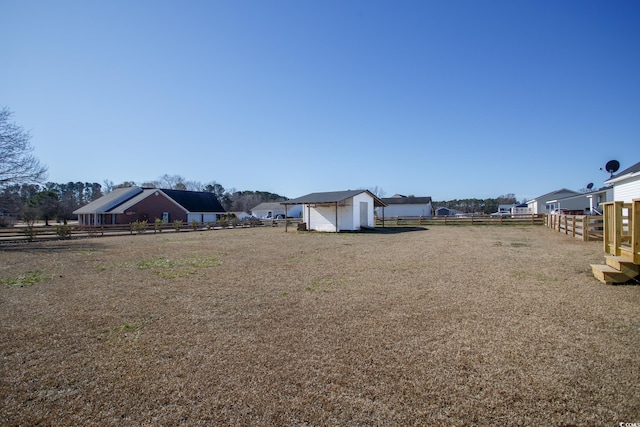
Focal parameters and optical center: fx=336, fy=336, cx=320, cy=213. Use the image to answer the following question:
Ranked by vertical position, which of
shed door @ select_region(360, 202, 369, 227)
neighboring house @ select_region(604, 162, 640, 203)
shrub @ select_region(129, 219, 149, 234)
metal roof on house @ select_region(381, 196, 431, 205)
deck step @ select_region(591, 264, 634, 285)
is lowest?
deck step @ select_region(591, 264, 634, 285)

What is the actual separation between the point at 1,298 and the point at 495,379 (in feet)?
30.1

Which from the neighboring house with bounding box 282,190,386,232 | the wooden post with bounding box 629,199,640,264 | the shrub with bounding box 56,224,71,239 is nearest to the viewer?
the wooden post with bounding box 629,199,640,264

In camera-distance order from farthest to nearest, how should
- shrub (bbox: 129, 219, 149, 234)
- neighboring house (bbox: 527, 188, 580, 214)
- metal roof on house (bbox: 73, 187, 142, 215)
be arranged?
neighboring house (bbox: 527, 188, 580, 214) → metal roof on house (bbox: 73, 187, 142, 215) → shrub (bbox: 129, 219, 149, 234)

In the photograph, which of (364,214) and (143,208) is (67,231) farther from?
(364,214)

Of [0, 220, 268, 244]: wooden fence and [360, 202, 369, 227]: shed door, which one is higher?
[360, 202, 369, 227]: shed door

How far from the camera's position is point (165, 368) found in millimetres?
3777

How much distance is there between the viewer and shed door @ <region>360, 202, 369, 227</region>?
2847 cm

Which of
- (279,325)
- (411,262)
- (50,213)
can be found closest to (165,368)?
(279,325)

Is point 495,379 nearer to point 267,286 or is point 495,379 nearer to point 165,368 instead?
point 165,368

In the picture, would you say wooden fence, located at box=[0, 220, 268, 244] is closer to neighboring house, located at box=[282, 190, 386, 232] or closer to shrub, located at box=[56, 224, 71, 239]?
shrub, located at box=[56, 224, 71, 239]

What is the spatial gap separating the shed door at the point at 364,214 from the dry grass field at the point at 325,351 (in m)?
20.3

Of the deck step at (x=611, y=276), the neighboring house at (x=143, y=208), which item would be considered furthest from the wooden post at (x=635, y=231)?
the neighboring house at (x=143, y=208)

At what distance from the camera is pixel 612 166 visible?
2219 cm

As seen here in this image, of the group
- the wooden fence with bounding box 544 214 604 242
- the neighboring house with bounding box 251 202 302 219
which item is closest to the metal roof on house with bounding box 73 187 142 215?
the neighboring house with bounding box 251 202 302 219
